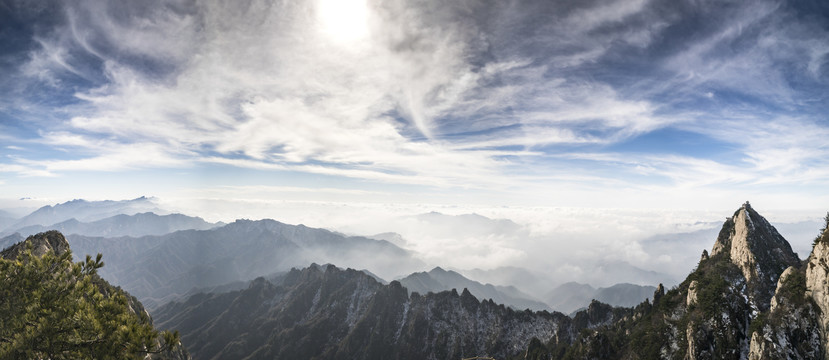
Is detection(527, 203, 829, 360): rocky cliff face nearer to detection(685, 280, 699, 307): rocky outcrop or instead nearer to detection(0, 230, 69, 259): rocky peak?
detection(685, 280, 699, 307): rocky outcrop

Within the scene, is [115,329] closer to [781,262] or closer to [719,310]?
[719,310]

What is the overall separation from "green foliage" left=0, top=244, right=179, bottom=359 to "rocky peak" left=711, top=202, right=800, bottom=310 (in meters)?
98.5

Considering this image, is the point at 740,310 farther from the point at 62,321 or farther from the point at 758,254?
the point at 62,321

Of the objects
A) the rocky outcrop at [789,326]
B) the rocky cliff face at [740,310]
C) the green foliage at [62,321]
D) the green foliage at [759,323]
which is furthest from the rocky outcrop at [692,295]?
the green foliage at [62,321]

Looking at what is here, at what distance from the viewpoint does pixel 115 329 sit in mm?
18016

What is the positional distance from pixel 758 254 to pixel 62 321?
111 m

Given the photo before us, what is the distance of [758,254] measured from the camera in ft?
230

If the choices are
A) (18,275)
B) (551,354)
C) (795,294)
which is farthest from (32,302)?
(551,354)

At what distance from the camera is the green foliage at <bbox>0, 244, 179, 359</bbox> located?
56.7ft

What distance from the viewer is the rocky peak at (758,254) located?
216 feet

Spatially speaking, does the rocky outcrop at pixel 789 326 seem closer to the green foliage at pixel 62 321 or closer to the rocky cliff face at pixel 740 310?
the rocky cliff face at pixel 740 310

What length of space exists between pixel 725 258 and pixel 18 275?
401ft

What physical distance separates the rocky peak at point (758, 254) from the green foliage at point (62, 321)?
3880 inches

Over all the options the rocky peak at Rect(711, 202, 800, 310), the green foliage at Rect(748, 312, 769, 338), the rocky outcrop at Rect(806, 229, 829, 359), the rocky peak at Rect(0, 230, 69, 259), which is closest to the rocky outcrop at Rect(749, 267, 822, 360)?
the green foliage at Rect(748, 312, 769, 338)
